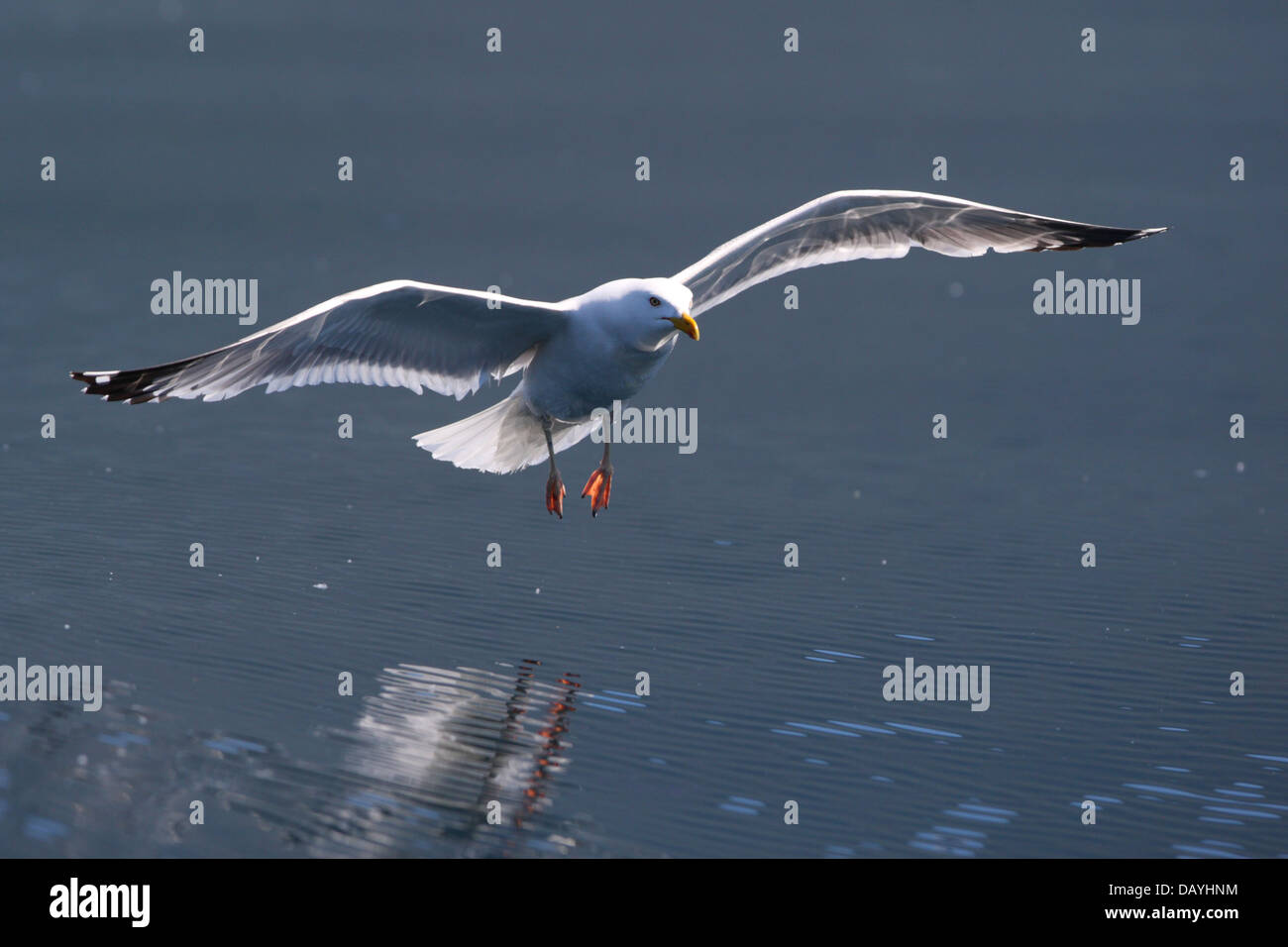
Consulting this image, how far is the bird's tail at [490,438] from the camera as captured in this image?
11500 millimetres

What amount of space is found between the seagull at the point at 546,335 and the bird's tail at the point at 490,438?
11 millimetres

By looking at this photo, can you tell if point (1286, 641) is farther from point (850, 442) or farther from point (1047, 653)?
point (850, 442)

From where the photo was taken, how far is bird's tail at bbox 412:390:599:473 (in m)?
11.5

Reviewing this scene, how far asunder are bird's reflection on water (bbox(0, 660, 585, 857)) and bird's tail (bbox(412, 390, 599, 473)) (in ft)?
8.43

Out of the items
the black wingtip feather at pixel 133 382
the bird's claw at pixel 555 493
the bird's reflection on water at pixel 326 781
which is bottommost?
the bird's reflection on water at pixel 326 781

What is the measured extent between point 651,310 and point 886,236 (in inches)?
102
